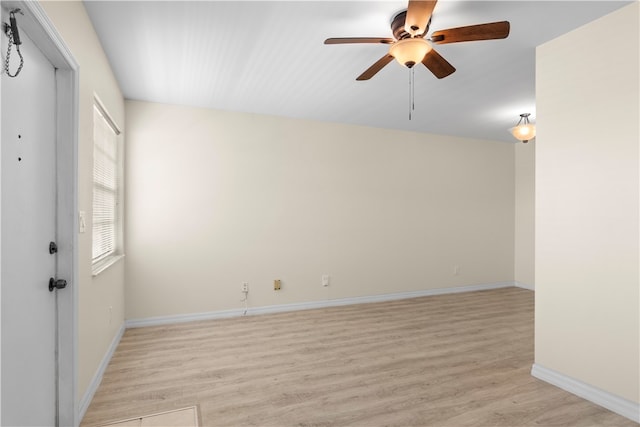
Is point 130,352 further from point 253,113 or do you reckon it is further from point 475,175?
point 475,175

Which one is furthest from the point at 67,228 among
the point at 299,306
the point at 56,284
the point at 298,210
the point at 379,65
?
the point at 299,306

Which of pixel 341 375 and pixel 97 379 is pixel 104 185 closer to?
pixel 97 379

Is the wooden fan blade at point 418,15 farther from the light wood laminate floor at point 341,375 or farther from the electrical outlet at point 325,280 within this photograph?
the electrical outlet at point 325,280

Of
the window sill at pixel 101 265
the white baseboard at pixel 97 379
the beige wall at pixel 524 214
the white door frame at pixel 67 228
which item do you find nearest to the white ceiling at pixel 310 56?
the white door frame at pixel 67 228

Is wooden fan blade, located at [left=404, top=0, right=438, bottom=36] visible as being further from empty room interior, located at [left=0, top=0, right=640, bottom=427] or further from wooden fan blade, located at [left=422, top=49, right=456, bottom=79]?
wooden fan blade, located at [left=422, top=49, right=456, bottom=79]

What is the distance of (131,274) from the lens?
3811 mm

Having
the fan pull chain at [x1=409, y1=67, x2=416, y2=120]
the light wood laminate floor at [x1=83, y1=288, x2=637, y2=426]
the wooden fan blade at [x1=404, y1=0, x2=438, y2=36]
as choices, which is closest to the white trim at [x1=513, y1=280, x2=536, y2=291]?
the light wood laminate floor at [x1=83, y1=288, x2=637, y2=426]

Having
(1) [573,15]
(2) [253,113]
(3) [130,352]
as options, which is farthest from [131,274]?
(1) [573,15]

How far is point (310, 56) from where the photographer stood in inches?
108

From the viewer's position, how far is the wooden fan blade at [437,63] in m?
2.23

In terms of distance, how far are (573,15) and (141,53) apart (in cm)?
299

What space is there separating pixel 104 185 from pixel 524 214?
588 centimetres

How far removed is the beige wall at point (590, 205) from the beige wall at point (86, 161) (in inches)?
119

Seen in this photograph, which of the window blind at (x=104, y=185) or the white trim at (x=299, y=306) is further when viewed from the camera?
the white trim at (x=299, y=306)
